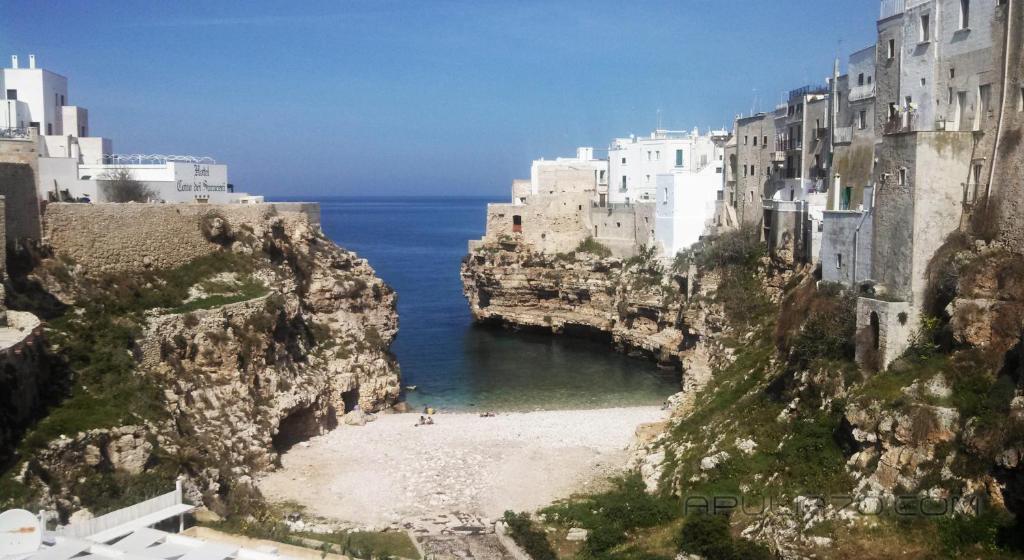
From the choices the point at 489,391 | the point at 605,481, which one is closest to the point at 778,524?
the point at 605,481

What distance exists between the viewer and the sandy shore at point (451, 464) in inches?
1005

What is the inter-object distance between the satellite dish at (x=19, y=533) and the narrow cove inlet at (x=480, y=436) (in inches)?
418

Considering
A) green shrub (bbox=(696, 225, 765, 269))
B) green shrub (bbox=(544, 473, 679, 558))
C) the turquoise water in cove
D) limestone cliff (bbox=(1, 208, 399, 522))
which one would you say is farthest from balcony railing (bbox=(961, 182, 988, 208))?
limestone cliff (bbox=(1, 208, 399, 522))

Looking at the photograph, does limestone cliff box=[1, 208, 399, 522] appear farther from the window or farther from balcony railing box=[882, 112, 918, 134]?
the window

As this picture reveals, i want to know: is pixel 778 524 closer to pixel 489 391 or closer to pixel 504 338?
pixel 489 391

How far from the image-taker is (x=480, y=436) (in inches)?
1259

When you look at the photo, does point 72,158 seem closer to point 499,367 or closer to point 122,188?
point 122,188

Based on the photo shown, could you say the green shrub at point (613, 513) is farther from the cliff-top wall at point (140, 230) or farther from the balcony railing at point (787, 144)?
the balcony railing at point (787, 144)

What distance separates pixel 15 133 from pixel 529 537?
81.1ft

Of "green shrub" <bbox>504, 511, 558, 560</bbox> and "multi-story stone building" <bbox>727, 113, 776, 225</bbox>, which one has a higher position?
"multi-story stone building" <bbox>727, 113, 776, 225</bbox>

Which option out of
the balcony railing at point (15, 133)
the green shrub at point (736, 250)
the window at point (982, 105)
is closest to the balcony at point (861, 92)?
the window at point (982, 105)

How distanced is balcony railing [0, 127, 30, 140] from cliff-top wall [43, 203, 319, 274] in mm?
5992

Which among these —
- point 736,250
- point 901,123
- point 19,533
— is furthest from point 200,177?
point 19,533

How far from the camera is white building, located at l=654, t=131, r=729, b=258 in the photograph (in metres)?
46.0
